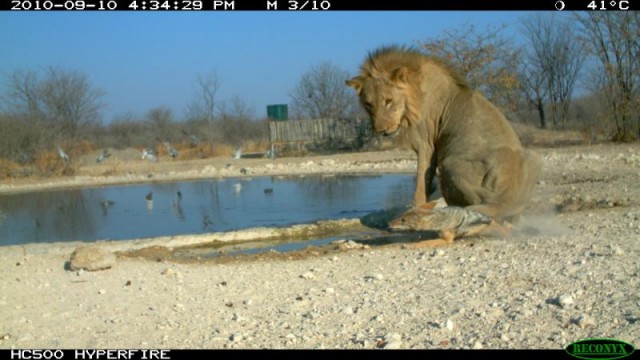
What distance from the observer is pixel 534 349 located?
500 cm

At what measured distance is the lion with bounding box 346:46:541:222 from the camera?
9445mm

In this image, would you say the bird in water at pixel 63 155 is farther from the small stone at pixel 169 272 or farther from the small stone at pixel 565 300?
the small stone at pixel 565 300

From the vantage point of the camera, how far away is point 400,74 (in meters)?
9.83

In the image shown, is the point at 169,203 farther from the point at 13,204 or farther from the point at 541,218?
the point at 541,218

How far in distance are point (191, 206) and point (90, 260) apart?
7233 mm

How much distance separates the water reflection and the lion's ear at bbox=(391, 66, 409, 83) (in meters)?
4.22

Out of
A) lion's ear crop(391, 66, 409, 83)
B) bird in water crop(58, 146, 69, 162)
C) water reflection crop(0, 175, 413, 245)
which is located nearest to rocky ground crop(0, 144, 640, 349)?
lion's ear crop(391, 66, 409, 83)

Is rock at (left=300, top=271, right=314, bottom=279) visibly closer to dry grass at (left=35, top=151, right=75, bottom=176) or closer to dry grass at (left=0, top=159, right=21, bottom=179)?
dry grass at (left=35, top=151, right=75, bottom=176)

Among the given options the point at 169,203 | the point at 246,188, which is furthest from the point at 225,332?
the point at 246,188

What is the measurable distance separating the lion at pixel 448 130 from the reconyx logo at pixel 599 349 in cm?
444

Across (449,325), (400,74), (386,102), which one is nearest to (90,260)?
(386,102)

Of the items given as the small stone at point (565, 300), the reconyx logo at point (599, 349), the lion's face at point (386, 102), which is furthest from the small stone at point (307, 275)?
the reconyx logo at point (599, 349)

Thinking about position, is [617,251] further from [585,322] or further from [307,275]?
[307,275]

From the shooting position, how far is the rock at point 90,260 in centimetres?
923
